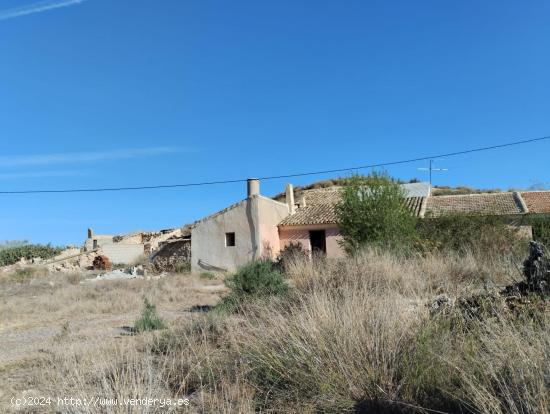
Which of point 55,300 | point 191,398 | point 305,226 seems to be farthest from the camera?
point 305,226

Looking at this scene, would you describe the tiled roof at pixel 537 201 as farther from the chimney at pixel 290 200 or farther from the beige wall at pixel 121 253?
the beige wall at pixel 121 253

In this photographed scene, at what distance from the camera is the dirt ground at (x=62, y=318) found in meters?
5.97

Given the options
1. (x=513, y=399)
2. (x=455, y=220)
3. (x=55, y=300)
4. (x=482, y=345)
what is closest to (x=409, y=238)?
(x=455, y=220)

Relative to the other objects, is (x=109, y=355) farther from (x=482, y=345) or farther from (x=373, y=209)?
(x=373, y=209)

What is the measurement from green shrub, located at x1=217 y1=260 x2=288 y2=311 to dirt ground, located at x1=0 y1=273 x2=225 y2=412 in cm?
112

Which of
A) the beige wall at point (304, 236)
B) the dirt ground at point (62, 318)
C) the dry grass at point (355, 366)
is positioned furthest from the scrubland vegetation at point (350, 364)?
the beige wall at point (304, 236)

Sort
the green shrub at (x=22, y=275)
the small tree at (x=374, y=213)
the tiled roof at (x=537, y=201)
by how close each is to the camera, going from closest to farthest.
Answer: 1. the small tree at (x=374, y=213)
2. the green shrub at (x=22, y=275)
3. the tiled roof at (x=537, y=201)

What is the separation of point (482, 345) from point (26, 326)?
389 inches

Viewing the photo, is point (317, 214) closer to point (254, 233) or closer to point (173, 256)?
point (254, 233)

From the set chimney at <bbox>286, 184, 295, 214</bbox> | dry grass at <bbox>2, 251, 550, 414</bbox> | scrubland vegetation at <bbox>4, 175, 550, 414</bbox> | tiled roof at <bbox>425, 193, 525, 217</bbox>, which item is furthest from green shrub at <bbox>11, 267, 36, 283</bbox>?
tiled roof at <bbox>425, 193, 525, 217</bbox>

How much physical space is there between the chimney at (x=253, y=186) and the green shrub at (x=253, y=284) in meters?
17.3

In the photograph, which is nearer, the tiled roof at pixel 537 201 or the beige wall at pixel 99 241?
the tiled roof at pixel 537 201

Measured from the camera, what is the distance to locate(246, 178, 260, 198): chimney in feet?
93.0

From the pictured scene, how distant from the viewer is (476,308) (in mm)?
4891
